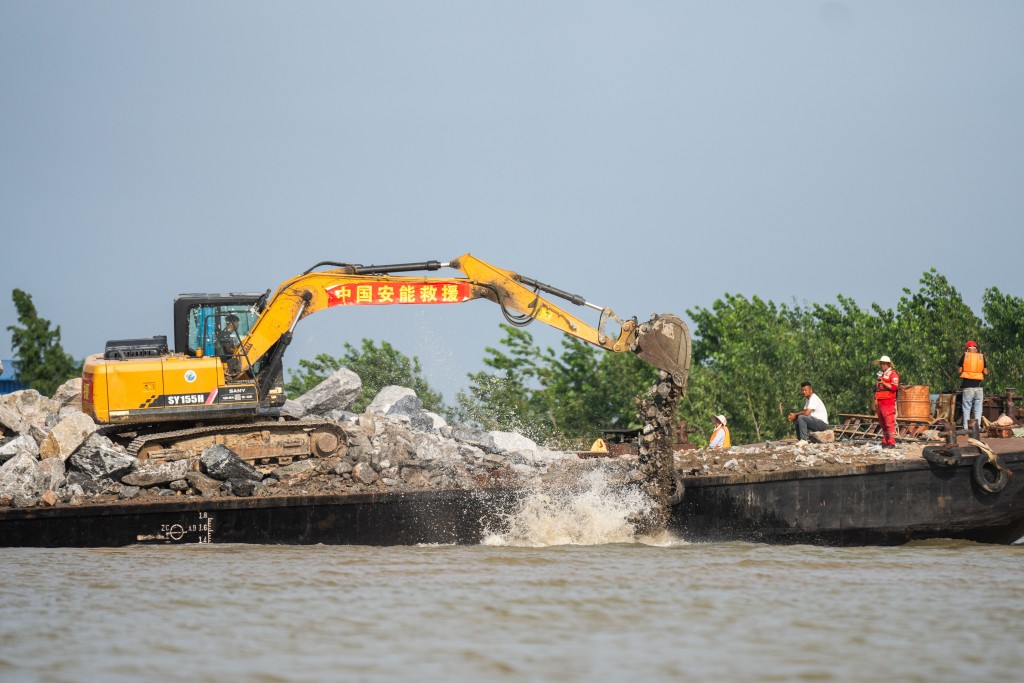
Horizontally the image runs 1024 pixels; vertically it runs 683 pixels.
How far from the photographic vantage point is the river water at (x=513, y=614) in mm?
7793

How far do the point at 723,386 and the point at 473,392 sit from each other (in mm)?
8653

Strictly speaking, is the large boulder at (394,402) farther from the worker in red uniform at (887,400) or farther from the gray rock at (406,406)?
the worker in red uniform at (887,400)

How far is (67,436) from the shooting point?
1692cm

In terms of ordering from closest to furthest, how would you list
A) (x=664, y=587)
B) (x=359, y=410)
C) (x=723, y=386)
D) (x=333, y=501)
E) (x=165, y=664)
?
(x=165, y=664) → (x=664, y=587) → (x=333, y=501) → (x=723, y=386) → (x=359, y=410)

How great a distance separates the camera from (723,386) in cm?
3988

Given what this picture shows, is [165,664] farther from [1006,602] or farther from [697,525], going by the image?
[697,525]

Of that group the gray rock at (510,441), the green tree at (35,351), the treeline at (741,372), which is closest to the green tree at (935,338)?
the treeline at (741,372)

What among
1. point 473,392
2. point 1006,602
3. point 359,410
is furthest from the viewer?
point 359,410

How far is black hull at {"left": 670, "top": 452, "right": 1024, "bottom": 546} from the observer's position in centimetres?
1442

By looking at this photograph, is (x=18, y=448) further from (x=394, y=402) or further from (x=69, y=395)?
(x=394, y=402)

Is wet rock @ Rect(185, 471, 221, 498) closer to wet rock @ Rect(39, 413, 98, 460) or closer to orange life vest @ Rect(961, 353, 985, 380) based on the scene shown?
wet rock @ Rect(39, 413, 98, 460)

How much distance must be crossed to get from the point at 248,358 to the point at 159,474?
73.8 inches

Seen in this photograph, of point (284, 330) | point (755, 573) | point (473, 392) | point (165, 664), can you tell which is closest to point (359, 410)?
point (473, 392)

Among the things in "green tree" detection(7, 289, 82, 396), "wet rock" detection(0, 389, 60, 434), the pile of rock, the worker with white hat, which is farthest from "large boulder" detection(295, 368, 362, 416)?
"green tree" detection(7, 289, 82, 396)
